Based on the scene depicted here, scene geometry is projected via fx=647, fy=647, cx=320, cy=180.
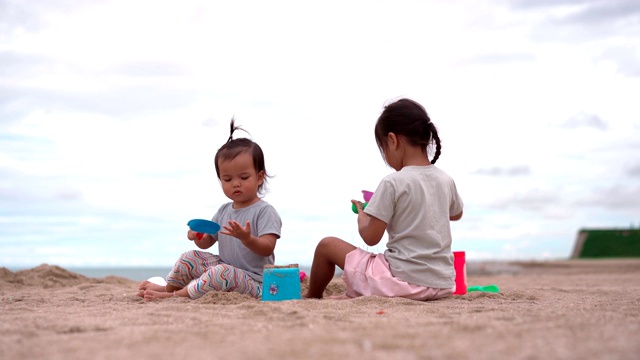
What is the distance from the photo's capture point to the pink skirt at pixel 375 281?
3.77 metres

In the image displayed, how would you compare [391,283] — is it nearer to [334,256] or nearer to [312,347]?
[334,256]

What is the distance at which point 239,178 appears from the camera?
→ 4.29 meters

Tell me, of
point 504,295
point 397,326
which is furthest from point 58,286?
point 397,326

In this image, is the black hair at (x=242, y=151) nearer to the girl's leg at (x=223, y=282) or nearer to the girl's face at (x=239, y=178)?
the girl's face at (x=239, y=178)

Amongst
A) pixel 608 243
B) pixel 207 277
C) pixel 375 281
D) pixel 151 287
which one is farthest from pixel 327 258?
pixel 608 243

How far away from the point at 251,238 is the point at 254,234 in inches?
13.1

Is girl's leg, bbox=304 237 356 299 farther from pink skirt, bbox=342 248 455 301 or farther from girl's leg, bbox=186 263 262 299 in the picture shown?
girl's leg, bbox=186 263 262 299

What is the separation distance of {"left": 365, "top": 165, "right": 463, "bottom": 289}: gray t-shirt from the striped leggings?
3.00 ft

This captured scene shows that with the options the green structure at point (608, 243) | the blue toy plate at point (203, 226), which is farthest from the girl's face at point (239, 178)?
the green structure at point (608, 243)

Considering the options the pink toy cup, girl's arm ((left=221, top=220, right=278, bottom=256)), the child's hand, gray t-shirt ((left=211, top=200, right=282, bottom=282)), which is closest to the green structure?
the pink toy cup

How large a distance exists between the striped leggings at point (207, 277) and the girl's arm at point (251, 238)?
0.19m

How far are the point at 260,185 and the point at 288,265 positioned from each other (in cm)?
77

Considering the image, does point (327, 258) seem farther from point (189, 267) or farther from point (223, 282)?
point (189, 267)

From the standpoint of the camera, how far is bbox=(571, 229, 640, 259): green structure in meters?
24.4
